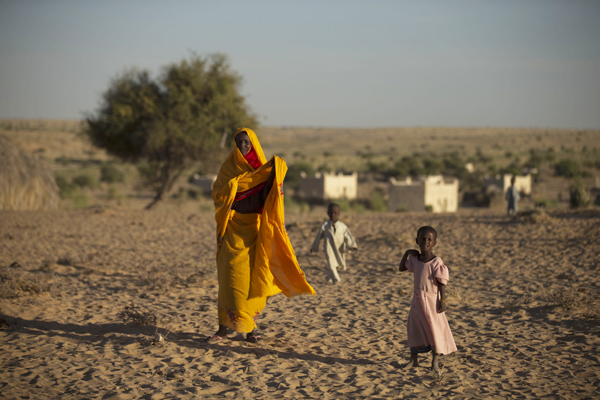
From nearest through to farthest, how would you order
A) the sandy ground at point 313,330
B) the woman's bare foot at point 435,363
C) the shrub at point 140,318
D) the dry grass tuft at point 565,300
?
the sandy ground at point 313,330
the woman's bare foot at point 435,363
the shrub at point 140,318
the dry grass tuft at point 565,300

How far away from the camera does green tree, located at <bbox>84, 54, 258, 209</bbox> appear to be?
16922mm

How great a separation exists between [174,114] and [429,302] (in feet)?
46.7

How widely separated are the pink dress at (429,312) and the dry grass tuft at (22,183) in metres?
15.3

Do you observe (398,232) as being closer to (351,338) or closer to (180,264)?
(180,264)

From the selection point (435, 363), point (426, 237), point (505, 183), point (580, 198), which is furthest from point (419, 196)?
point (426, 237)

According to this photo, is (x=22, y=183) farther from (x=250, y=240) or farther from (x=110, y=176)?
(x=110, y=176)

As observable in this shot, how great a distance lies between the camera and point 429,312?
4.12 meters

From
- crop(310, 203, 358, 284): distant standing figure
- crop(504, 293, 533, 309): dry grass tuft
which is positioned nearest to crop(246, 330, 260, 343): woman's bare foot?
crop(310, 203, 358, 284): distant standing figure

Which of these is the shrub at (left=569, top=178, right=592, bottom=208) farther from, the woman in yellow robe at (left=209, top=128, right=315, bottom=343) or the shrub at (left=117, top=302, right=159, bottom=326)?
the shrub at (left=117, top=302, right=159, bottom=326)

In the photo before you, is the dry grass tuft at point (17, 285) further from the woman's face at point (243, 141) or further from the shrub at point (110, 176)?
the shrub at point (110, 176)

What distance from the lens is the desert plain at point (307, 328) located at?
159 inches

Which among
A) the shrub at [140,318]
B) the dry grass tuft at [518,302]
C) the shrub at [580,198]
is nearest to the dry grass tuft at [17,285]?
the shrub at [140,318]

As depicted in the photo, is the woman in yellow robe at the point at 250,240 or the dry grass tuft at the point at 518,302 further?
the dry grass tuft at the point at 518,302

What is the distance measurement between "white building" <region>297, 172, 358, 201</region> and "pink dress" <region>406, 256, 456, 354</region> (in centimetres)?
2345
